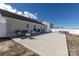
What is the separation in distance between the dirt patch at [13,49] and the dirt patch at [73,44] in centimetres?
123

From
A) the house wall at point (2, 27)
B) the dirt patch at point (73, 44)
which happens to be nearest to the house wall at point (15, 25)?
the house wall at point (2, 27)

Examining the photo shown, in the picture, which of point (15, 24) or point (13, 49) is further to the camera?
point (15, 24)

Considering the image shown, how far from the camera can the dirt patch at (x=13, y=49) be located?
16.5 ft

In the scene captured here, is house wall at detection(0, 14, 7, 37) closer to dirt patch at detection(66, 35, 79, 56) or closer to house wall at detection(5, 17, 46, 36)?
house wall at detection(5, 17, 46, 36)

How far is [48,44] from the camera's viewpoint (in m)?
5.34

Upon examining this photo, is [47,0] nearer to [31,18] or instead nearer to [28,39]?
[31,18]

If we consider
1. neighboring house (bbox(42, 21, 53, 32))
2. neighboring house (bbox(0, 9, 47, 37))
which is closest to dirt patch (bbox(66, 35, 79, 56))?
neighboring house (bbox(42, 21, 53, 32))

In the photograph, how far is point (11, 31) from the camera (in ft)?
17.3

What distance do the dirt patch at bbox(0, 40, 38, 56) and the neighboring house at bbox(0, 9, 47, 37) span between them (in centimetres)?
31

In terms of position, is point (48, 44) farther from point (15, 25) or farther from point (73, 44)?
point (15, 25)

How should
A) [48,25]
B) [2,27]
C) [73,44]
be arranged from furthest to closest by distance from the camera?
[48,25], [73,44], [2,27]

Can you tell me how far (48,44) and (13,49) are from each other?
4.03ft

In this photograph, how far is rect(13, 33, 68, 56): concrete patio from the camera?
5094 millimetres

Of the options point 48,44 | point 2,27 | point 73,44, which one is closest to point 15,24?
point 2,27
